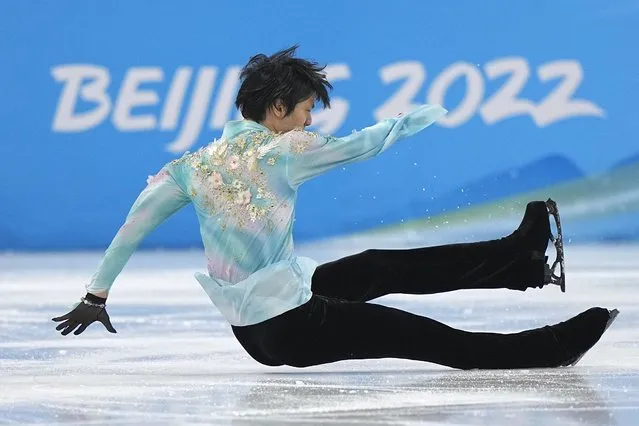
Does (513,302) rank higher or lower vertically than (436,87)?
lower

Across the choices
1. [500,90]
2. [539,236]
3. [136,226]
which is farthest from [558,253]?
[500,90]

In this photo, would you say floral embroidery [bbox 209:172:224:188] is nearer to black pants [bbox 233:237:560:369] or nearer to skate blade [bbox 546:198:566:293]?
black pants [bbox 233:237:560:369]

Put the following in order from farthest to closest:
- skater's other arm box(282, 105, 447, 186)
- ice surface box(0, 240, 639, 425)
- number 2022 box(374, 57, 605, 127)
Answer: number 2022 box(374, 57, 605, 127) → skater's other arm box(282, 105, 447, 186) → ice surface box(0, 240, 639, 425)

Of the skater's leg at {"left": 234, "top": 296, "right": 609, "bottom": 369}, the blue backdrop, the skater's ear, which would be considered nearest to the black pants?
the skater's leg at {"left": 234, "top": 296, "right": 609, "bottom": 369}

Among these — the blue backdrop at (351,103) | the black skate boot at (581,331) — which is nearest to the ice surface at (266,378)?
the black skate boot at (581,331)

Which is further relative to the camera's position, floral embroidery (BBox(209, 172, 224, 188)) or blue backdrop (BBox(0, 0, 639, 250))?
blue backdrop (BBox(0, 0, 639, 250))

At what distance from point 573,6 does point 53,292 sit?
3.57 m

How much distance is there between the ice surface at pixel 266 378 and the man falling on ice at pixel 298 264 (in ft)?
0.21

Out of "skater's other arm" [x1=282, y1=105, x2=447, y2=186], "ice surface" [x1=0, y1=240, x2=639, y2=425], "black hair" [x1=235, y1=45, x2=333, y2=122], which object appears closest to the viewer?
"ice surface" [x1=0, y1=240, x2=639, y2=425]

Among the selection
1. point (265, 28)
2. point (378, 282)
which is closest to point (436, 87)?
point (265, 28)

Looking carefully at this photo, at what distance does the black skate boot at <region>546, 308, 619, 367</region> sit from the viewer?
2.59m

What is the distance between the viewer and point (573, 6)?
7.00 m

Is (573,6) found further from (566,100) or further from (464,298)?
(464,298)

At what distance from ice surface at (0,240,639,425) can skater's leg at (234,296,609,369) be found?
0.05 m
